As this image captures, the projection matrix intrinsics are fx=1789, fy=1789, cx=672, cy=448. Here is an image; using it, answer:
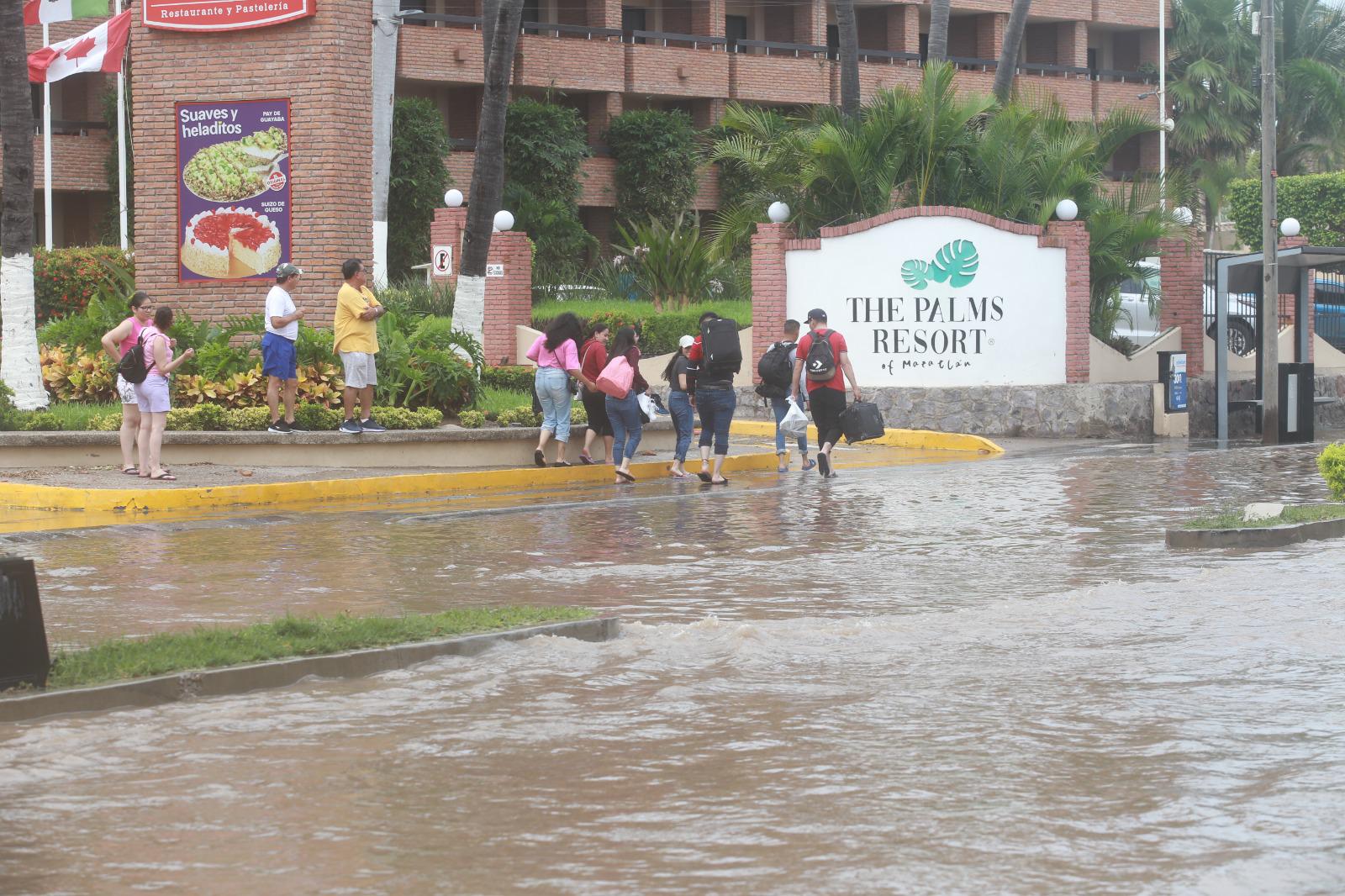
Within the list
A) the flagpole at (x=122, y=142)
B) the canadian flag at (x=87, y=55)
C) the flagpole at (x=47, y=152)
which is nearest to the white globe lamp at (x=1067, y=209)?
the canadian flag at (x=87, y=55)

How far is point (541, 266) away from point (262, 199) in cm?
1785

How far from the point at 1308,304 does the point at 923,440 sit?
8388mm

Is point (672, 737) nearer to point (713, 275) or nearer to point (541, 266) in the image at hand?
point (713, 275)

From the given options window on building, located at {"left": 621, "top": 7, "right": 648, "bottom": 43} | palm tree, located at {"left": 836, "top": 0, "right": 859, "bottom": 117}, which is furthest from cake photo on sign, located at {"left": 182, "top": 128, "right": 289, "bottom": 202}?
window on building, located at {"left": 621, "top": 7, "right": 648, "bottom": 43}

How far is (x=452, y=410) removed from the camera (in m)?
20.3

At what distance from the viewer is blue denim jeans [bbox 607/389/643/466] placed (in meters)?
18.2

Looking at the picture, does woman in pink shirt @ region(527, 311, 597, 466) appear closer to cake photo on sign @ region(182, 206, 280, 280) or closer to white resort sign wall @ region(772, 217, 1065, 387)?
cake photo on sign @ region(182, 206, 280, 280)

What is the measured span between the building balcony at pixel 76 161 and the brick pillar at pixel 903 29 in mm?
24204

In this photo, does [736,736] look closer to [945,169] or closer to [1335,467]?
[1335,467]

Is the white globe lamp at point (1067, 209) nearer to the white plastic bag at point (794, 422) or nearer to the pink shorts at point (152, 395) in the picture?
the white plastic bag at point (794, 422)

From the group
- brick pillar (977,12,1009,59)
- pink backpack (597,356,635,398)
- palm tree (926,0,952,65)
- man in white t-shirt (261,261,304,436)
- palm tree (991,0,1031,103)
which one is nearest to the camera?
man in white t-shirt (261,261,304,436)

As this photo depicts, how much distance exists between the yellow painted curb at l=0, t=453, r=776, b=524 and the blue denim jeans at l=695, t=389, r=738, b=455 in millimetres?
1297

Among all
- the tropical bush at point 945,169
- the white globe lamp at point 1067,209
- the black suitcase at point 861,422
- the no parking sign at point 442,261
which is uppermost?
the tropical bush at point 945,169

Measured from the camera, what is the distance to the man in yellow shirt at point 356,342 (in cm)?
1784
